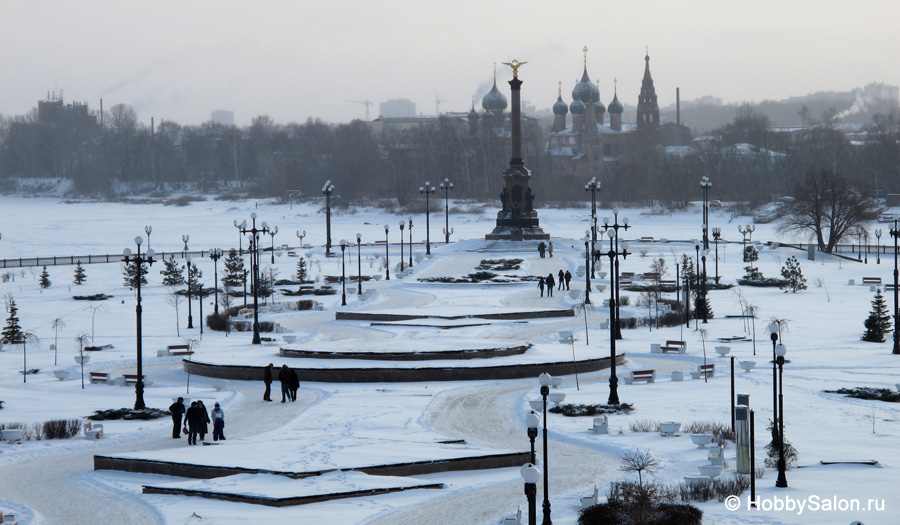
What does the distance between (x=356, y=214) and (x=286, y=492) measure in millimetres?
90412

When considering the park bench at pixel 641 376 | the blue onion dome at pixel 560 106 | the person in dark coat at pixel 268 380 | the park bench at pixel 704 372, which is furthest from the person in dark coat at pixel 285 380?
the blue onion dome at pixel 560 106

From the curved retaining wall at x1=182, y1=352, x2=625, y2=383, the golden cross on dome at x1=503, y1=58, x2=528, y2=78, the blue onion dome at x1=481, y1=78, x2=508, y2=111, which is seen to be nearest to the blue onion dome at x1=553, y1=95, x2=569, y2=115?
the blue onion dome at x1=481, y1=78, x2=508, y2=111

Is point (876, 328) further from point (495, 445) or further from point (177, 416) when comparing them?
point (177, 416)

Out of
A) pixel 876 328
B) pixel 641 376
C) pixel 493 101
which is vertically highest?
pixel 493 101

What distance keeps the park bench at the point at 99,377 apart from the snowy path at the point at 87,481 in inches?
190

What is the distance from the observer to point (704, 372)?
27.9 meters

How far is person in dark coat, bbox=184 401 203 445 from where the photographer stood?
69.4 feet

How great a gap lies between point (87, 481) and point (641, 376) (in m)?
13.7

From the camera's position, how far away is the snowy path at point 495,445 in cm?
1638

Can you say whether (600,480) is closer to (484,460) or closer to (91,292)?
(484,460)

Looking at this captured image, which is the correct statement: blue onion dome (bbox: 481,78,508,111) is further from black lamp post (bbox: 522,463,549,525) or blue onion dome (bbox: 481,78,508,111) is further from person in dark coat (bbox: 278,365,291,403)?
black lamp post (bbox: 522,463,549,525)

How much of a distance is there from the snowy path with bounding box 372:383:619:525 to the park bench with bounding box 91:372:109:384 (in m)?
8.57

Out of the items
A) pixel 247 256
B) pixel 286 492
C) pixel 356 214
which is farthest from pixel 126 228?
pixel 286 492

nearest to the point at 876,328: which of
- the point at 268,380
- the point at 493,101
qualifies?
the point at 268,380
